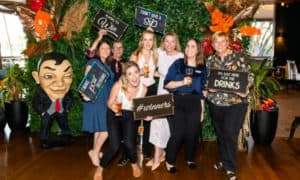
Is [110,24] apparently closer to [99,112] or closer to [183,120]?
[99,112]

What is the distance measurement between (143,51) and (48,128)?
1.74m

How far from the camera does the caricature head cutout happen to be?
435cm

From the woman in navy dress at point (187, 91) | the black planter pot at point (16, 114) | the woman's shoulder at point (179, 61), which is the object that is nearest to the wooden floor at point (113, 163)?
the black planter pot at point (16, 114)

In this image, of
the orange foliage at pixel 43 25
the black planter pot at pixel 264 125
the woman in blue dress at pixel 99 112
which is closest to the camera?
the woman in blue dress at pixel 99 112

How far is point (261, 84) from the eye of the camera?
4910 mm

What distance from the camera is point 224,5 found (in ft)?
14.5

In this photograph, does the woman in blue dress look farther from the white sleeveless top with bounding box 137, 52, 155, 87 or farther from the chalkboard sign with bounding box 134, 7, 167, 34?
the chalkboard sign with bounding box 134, 7, 167, 34

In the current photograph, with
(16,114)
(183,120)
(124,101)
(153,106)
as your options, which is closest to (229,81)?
(183,120)

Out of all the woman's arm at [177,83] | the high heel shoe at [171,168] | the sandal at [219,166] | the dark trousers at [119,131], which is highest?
the woman's arm at [177,83]

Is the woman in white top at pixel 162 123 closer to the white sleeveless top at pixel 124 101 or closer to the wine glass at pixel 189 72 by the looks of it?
the wine glass at pixel 189 72

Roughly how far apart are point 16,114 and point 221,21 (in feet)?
11.3

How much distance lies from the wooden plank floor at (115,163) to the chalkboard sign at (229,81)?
99 centimetres

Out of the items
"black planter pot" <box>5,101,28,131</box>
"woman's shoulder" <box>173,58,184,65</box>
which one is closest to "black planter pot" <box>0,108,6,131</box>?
"black planter pot" <box>5,101,28,131</box>

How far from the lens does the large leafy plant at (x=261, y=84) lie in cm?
475
